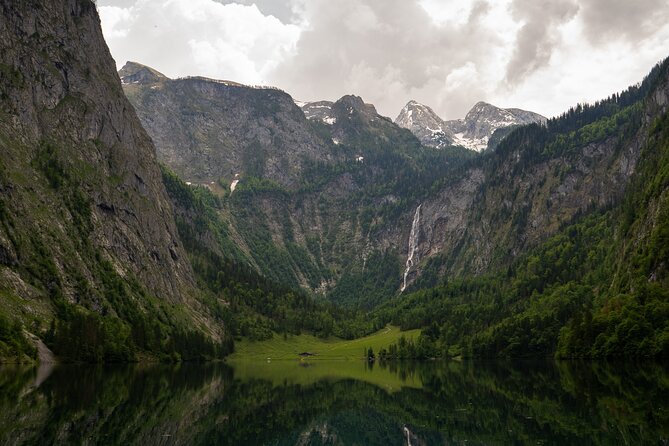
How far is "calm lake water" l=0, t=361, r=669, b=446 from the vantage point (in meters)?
42.7

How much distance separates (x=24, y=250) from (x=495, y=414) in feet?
455

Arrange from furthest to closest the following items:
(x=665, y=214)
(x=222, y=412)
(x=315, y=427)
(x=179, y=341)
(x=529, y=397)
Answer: (x=179, y=341) → (x=665, y=214) → (x=529, y=397) → (x=222, y=412) → (x=315, y=427)

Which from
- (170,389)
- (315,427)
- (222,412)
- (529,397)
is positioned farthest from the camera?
(170,389)

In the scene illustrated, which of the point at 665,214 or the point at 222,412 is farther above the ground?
the point at 665,214

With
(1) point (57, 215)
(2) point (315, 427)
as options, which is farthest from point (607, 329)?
(1) point (57, 215)

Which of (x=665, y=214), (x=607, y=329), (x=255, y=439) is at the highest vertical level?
(x=665, y=214)

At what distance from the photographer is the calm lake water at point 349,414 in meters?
42.7

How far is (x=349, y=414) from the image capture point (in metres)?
61.4

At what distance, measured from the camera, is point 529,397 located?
64.6 meters

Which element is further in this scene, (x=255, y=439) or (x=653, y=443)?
(x=255, y=439)

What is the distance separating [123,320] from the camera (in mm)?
183500

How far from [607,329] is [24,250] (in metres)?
138

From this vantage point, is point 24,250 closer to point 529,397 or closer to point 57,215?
point 57,215

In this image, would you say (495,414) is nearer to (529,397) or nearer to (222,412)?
(529,397)
